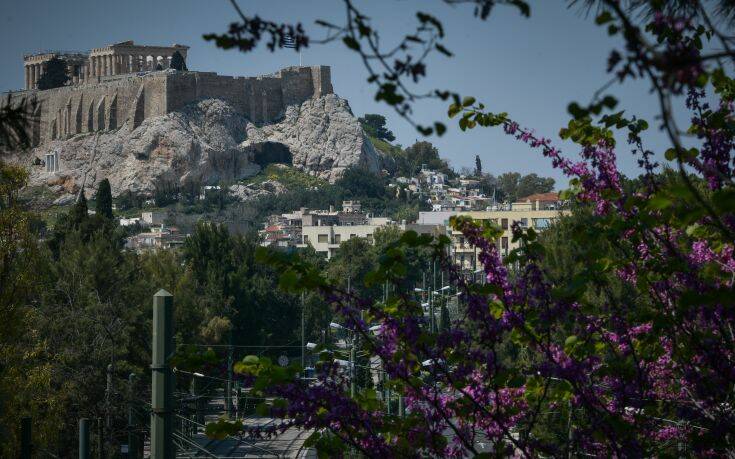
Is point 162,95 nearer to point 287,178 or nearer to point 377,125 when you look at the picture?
point 287,178

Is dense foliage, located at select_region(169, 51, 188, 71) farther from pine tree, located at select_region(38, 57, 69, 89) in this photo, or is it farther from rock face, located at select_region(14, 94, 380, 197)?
pine tree, located at select_region(38, 57, 69, 89)

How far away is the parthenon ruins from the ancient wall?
396cm

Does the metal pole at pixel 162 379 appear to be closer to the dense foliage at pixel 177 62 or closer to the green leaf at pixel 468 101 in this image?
the green leaf at pixel 468 101

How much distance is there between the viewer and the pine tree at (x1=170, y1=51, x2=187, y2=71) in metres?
121

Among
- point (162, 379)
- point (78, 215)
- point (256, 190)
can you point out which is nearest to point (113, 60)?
point (256, 190)

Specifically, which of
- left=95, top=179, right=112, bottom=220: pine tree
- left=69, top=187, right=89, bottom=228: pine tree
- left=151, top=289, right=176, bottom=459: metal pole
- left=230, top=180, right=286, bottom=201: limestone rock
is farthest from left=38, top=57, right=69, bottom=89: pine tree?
left=151, top=289, right=176, bottom=459: metal pole

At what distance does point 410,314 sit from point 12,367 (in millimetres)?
9891

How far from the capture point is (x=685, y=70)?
2994mm

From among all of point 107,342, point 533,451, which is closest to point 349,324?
point 533,451

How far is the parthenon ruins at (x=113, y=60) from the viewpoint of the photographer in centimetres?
12388

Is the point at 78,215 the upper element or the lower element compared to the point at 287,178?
lower

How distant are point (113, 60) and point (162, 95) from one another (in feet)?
47.9

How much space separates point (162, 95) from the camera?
112375mm

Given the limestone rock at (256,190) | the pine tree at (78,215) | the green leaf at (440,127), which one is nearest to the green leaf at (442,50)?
the green leaf at (440,127)
